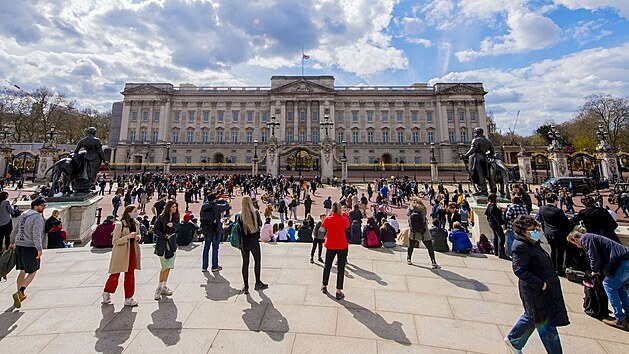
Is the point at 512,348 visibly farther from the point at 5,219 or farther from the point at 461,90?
the point at 461,90

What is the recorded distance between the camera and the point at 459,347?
380 cm

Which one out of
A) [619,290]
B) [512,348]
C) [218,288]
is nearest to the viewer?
[512,348]

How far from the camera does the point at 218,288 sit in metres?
5.65

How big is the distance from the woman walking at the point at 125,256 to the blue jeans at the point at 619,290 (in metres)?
7.49

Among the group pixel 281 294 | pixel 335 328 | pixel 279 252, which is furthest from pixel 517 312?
pixel 279 252

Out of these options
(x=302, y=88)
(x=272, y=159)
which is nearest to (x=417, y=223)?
(x=272, y=159)

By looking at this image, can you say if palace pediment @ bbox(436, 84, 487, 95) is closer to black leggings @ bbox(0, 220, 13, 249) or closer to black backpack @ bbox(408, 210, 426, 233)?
black backpack @ bbox(408, 210, 426, 233)

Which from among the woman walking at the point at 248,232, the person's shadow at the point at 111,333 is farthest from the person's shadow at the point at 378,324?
the person's shadow at the point at 111,333

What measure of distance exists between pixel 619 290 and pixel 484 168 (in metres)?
6.97

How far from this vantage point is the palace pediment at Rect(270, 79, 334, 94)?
208ft

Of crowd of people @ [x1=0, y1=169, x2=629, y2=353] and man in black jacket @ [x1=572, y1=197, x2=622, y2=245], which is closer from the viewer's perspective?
crowd of people @ [x1=0, y1=169, x2=629, y2=353]

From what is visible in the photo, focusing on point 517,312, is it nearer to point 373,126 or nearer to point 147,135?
point 373,126

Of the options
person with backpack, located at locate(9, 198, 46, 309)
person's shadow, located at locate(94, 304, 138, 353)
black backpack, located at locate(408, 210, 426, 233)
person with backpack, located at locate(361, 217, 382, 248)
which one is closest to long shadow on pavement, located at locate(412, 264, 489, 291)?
Result: black backpack, located at locate(408, 210, 426, 233)

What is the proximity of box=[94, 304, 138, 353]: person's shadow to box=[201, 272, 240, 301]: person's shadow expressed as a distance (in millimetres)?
1232
